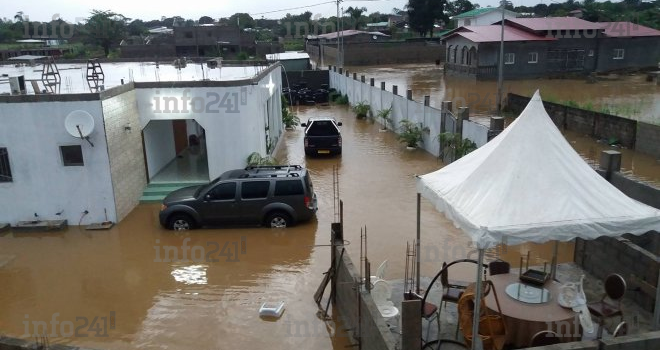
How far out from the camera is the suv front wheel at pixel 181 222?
1168 cm

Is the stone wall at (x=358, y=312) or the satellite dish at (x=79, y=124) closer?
the stone wall at (x=358, y=312)

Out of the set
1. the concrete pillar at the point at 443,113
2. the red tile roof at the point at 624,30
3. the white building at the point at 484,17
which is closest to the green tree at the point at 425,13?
the white building at the point at 484,17

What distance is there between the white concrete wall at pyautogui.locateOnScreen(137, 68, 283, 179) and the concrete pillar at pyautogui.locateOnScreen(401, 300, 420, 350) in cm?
929

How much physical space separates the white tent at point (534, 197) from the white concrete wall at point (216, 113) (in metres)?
8.03

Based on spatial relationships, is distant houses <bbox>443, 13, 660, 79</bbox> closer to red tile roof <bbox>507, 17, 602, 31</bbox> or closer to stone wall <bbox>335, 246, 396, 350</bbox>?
red tile roof <bbox>507, 17, 602, 31</bbox>

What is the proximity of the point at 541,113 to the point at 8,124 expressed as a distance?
38.9 ft

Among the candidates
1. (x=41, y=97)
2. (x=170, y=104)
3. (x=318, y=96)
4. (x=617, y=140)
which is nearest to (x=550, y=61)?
(x=318, y=96)

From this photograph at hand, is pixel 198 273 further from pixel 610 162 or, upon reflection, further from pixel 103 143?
pixel 610 162

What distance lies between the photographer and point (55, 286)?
368 inches

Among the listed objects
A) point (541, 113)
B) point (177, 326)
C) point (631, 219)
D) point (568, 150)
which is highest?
point (541, 113)

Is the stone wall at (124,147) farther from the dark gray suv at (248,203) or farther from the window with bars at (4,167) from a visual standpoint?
the window with bars at (4,167)

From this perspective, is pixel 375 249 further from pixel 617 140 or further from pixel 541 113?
pixel 617 140

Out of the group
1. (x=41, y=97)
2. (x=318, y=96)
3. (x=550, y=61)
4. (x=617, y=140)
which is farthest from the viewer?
(x=550, y=61)

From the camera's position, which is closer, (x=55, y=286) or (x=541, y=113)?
(x=541, y=113)
